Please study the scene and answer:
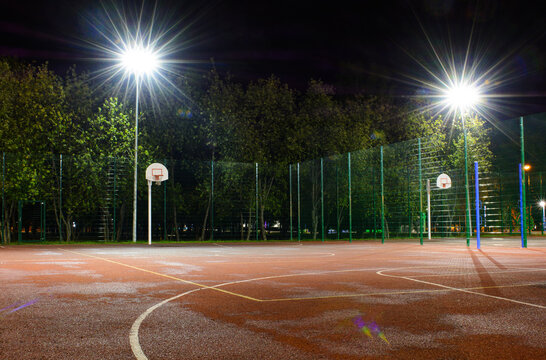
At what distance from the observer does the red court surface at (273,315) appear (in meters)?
4.11

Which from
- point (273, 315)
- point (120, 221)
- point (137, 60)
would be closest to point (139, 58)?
point (137, 60)

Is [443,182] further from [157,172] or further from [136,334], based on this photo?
[136,334]

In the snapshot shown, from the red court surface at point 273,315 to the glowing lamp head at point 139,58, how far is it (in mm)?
14704

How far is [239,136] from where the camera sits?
28281mm

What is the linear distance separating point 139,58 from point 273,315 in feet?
63.4

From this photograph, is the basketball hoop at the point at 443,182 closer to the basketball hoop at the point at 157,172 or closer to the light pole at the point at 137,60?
the basketball hoop at the point at 157,172

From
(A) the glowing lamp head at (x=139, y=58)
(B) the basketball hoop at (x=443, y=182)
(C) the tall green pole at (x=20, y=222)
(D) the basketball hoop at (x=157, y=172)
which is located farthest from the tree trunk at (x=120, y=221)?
(B) the basketball hoop at (x=443, y=182)

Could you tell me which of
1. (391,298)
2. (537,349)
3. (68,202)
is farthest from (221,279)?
(68,202)

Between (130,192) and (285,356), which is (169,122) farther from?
(285,356)

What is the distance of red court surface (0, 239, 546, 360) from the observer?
4.11 m

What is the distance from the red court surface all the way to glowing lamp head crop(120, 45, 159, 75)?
1470cm

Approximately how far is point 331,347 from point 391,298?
2.65 meters

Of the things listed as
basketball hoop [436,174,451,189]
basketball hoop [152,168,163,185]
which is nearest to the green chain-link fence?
basketball hoop [436,174,451,189]

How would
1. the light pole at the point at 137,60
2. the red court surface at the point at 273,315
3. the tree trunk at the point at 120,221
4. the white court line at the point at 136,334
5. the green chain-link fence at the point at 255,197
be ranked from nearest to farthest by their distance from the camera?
1. the white court line at the point at 136,334
2. the red court surface at the point at 273,315
3. the light pole at the point at 137,60
4. the green chain-link fence at the point at 255,197
5. the tree trunk at the point at 120,221
